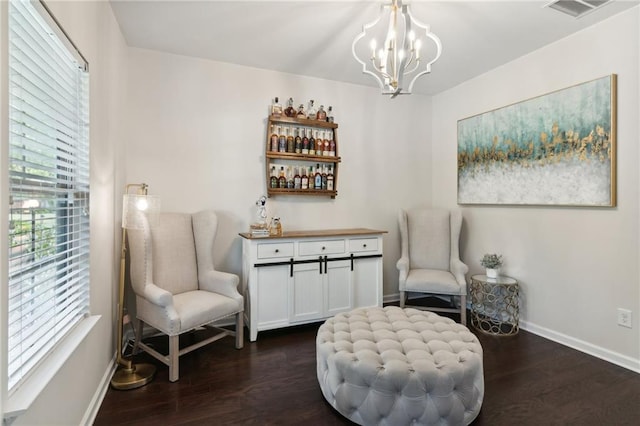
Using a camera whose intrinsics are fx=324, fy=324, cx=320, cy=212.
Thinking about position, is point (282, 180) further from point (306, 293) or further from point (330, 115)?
point (306, 293)

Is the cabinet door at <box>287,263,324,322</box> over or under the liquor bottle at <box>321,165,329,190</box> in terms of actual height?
under

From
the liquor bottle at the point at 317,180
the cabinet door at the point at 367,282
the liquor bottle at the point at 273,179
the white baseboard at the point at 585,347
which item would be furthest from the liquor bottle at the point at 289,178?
the white baseboard at the point at 585,347

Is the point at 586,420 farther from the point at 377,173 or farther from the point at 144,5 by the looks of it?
the point at 144,5

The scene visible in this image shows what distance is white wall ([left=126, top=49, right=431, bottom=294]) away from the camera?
294 cm

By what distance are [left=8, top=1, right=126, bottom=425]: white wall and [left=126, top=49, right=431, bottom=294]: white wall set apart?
1.22 ft

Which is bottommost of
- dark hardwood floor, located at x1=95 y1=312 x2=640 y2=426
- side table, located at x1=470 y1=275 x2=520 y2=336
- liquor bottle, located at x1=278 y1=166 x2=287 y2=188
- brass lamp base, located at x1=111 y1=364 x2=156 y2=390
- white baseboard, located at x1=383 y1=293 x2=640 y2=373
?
dark hardwood floor, located at x1=95 y1=312 x2=640 y2=426

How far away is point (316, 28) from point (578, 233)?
2.67 metres

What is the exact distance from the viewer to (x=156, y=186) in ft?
9.67

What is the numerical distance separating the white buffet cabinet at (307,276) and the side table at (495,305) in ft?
3.04

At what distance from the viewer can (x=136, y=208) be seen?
216 centimetres

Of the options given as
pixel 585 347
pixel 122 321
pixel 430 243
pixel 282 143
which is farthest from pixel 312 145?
pixel 585 347

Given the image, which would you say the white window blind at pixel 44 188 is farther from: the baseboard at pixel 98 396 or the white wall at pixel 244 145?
the white wall at pixel 244 145

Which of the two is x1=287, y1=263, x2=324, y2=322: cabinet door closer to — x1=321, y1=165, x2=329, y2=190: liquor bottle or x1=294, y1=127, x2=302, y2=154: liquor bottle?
x1=321, y1=165, x2=329, y2=190: liquor bottle

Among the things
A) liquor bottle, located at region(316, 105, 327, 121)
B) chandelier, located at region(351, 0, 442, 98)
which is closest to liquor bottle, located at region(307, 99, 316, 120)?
liquor bottle, located at region(316, 105, 327, 121)
